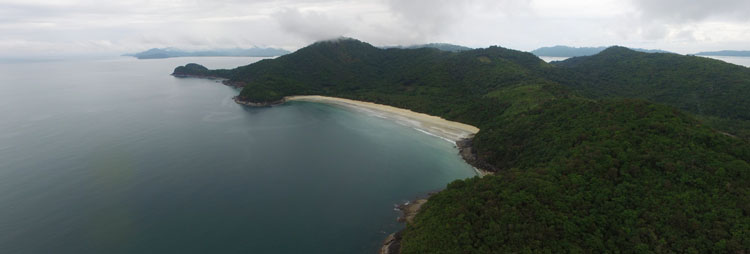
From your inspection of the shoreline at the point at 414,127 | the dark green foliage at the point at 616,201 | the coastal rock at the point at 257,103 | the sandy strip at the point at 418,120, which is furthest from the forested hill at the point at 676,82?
the coastal rock at the point at 257,103

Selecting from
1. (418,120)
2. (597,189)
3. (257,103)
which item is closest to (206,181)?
(597,189)

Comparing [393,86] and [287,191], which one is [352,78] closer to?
[393,86]

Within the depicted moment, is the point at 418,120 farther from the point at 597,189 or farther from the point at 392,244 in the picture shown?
the point at 392,244

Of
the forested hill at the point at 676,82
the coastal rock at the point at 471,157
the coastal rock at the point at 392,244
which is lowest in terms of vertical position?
the coastal rock at the point at 392,244

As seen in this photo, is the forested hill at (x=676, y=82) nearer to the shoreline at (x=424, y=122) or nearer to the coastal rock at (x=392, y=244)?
the shoreline at (x=424, y=122)

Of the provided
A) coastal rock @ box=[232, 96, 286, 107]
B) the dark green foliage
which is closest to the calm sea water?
the dark green foliage

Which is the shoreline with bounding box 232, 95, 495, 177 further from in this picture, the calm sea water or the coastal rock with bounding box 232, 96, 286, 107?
the calm sea water

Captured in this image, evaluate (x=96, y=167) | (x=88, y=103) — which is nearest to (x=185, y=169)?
(x=96, y=167)
